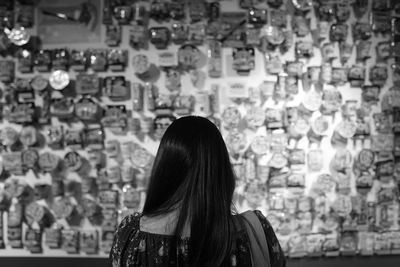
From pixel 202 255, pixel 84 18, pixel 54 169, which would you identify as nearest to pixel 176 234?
pixel 202 255

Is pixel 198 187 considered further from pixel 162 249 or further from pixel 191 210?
pixel 162 249

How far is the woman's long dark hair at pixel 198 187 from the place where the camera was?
3.24 feet

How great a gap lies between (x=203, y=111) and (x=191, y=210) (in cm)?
131

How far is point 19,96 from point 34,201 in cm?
55

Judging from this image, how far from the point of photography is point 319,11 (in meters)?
2.32

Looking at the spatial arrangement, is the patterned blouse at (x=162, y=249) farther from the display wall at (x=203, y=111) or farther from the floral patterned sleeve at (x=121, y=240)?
the display wall at (x=203, y=111)

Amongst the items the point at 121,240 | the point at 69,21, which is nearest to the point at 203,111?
the point at 69,21

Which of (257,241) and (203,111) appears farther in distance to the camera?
(203,111)

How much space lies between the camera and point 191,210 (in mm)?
1002

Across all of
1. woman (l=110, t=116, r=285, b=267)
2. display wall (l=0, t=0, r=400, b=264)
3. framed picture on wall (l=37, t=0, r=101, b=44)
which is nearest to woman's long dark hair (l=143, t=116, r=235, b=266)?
woman (l=110, t=116, r=285, b=267)

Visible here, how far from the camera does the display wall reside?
2.28 metres

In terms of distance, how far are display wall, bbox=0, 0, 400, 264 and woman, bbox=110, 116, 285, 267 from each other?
124cm

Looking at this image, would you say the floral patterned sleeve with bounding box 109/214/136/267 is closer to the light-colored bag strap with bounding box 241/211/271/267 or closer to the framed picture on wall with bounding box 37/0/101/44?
the light-colored bag strap with bounding box 241/211/271/267

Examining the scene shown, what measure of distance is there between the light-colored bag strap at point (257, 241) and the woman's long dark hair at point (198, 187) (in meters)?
0.05
